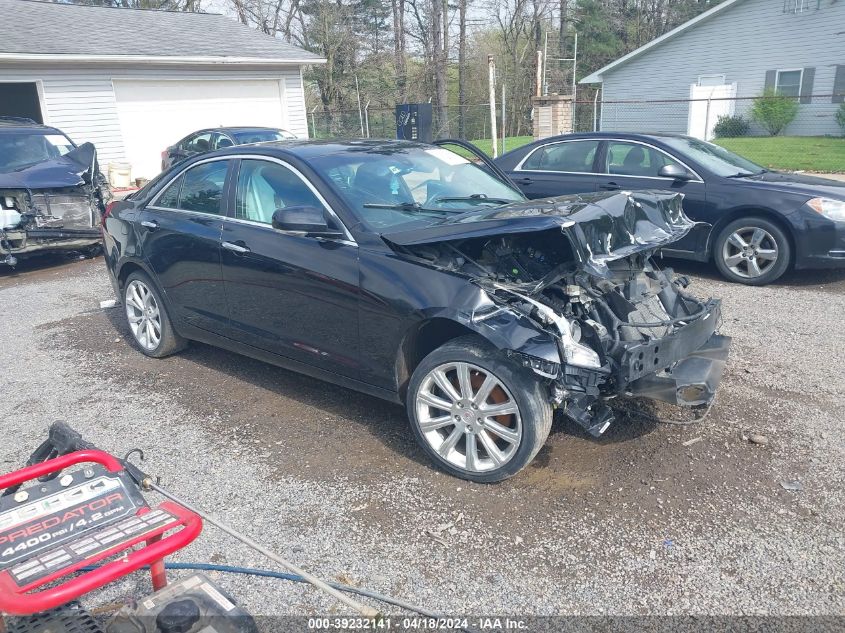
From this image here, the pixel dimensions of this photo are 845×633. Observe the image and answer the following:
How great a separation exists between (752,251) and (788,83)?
21746 millimetres

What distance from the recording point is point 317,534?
130 inches

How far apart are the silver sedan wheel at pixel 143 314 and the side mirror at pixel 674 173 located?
5.22 m

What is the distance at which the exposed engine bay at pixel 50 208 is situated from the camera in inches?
349

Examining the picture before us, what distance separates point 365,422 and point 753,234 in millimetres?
4927

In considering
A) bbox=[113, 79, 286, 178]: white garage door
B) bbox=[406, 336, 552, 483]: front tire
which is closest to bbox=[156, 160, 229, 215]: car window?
bbox=[406, 336, 552, 483]: front tire

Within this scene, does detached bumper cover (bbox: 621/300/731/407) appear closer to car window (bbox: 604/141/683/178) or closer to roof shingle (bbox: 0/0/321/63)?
car window (bbox: 604/141/683/178)

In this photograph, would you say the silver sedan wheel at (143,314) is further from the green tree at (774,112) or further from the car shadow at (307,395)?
the green tree at (774,112)

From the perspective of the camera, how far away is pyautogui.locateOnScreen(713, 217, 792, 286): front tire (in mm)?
7055

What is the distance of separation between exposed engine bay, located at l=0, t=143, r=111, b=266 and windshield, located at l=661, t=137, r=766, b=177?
299 inches

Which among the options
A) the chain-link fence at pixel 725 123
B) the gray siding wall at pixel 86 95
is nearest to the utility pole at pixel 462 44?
the chain-link fence at pixel 725 123

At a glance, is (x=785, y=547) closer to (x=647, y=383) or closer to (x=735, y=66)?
(x=647, y=383)

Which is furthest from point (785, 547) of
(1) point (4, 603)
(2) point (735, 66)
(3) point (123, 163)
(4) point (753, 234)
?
(2) point (735, 66)

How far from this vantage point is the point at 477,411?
140 inches

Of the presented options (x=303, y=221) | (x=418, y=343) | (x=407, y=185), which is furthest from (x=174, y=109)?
(x=418, y=343)
